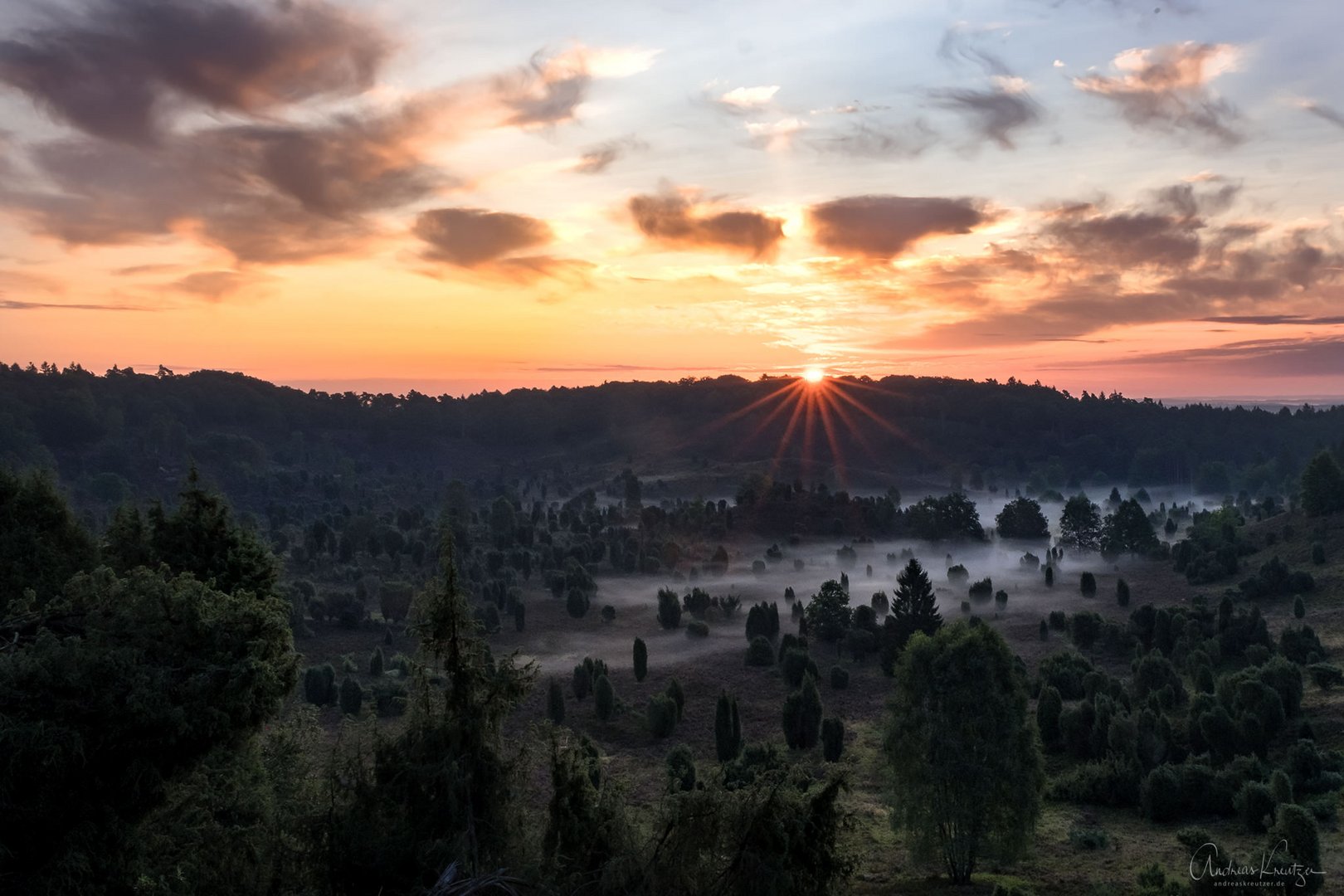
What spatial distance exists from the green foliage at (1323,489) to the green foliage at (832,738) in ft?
233

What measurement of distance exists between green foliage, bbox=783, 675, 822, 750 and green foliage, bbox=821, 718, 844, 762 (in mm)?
2390

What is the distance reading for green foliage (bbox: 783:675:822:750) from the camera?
153 feet

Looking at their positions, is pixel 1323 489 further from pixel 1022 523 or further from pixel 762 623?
pixel 762 623

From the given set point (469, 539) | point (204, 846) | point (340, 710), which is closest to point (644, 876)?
point (204, 846)

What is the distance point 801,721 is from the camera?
4662 cm

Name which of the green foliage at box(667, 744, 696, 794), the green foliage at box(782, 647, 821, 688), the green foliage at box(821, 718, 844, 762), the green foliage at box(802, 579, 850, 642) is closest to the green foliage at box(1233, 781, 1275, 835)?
the green foliage at box(821, 718, 844, 762)

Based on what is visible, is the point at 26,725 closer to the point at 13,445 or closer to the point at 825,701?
the point at 825,701

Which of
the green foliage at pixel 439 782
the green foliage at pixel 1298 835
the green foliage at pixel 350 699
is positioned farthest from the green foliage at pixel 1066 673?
the green foliage at pixel 439 782

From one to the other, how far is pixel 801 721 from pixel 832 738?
322cm

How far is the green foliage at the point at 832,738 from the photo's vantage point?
143ft

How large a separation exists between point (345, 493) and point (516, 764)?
6659 inches

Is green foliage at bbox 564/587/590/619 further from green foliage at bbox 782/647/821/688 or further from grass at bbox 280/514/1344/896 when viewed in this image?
green foliage at bbox 782/647/821/688

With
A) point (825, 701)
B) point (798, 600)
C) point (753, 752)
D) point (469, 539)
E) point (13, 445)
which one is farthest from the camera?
point (13, 445)

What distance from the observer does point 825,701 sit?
184 feet
